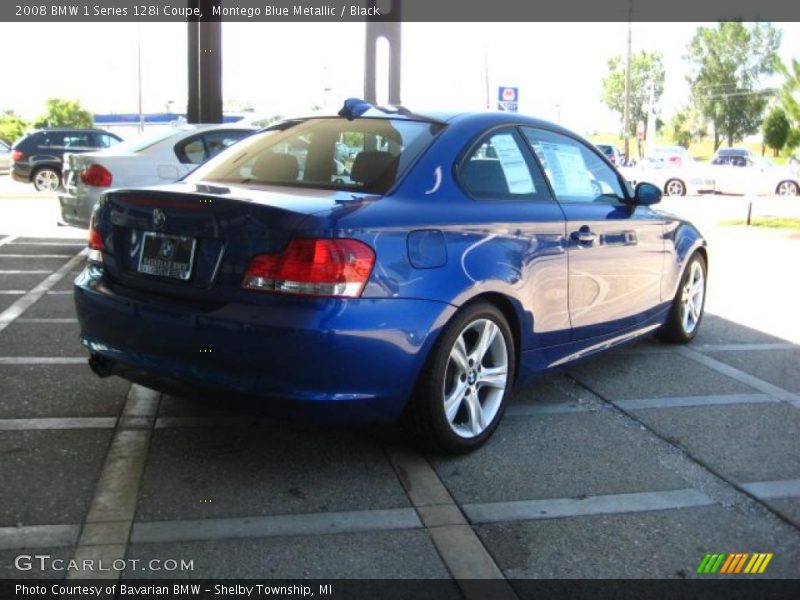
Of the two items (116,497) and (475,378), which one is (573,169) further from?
(116,497)

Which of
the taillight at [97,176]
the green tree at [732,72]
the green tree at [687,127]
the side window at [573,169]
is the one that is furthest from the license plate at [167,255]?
the green tree at [687,127]

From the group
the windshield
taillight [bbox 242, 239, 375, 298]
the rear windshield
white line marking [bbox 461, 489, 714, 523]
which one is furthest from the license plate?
the windshield

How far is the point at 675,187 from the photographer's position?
28266 millimetres

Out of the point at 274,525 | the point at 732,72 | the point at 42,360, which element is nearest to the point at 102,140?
the point at 42,360

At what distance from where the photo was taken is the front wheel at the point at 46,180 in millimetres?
20441

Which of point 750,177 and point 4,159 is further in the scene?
point 4,159

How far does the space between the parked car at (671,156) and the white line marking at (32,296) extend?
23.8 metres

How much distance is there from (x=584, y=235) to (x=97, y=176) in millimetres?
5945

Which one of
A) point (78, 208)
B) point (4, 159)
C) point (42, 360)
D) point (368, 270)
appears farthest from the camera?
point (4, 159)

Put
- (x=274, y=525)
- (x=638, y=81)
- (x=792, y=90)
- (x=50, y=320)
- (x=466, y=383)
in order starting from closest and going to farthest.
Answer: (x=274, y=525) < (x=466, y=383) < (x=50, y=320) < (x=792, y=90) < (x=638, y=81)

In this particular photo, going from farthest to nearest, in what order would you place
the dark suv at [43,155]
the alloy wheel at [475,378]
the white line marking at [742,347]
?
the dark suv at [43,155]
the white line marking at [742,347]
the alloy wheel at [475,378]

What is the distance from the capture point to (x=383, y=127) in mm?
4203

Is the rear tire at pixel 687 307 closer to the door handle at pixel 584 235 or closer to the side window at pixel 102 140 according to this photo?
the door handle at pixel 584 235

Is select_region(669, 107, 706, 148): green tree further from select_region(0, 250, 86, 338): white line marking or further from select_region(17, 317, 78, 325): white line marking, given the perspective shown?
select_region(17, 317, 78, 325): white line marking
